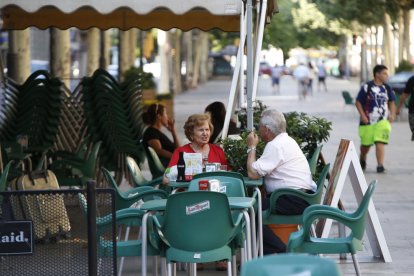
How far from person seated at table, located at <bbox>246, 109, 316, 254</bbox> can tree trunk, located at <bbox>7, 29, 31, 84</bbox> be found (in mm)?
15778

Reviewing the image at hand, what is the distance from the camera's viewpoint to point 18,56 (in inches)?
1017

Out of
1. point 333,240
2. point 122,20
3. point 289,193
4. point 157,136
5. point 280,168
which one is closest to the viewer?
point 333,240

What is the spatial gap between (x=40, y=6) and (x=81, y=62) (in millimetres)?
72321

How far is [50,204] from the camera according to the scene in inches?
280

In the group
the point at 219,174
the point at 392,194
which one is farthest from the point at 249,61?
the point at 392,194

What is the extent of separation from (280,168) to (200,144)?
90 centimetres

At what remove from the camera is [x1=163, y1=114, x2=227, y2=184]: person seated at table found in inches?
419

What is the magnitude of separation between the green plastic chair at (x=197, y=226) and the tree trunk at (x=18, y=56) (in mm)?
17644

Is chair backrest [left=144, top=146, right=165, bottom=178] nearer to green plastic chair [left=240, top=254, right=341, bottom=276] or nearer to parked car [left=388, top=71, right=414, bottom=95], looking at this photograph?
green plastic chair [left=240, top=254, right=341, bottom=276]

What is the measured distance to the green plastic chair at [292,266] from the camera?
16.5 ft

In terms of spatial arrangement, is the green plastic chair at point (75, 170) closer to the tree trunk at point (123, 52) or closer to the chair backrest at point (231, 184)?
the chair backrest at point (231, 184)

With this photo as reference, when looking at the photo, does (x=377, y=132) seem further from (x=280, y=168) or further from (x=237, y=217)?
(x=237, y=217)

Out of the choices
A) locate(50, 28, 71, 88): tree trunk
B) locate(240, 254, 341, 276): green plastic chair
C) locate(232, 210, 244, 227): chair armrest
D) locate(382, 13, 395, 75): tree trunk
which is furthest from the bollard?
locate(382, 13, 395, 75): tree trunk

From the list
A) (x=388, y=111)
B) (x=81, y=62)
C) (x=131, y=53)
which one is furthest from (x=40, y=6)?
(x=81, y=62)
